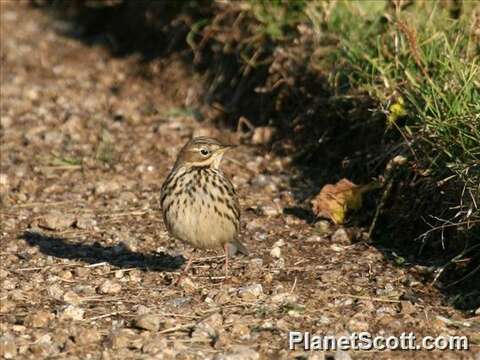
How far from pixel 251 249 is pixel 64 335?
1.84 metres

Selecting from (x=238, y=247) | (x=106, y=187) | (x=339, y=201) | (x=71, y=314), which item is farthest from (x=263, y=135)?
(x=71, y=314)

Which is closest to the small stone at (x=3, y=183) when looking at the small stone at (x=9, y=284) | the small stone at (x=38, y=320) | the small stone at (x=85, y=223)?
the small stone at (x=85, y=223)

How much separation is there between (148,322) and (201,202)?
0.89 m

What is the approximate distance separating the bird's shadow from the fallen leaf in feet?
3.51

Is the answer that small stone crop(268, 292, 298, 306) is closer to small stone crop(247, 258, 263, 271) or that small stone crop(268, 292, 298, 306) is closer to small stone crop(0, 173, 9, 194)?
small stone crop(247, 258, 263, 271)

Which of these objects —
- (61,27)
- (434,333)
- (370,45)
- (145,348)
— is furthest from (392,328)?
(61,27)

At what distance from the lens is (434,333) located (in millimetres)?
5531

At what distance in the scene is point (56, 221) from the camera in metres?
7.36

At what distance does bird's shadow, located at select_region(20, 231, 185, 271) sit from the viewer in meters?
6.71

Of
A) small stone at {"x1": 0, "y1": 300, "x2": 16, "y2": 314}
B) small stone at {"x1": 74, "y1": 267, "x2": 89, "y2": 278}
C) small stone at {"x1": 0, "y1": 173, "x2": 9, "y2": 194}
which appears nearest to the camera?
small stone at {"x1": 0, "y1": 300, "x2": 16, "y2": 314}

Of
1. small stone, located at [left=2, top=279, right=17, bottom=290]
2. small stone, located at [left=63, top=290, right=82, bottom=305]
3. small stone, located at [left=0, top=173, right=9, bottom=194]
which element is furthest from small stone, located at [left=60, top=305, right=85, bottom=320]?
small stone, located at [left=0, top=173, right=9, bottom=194]

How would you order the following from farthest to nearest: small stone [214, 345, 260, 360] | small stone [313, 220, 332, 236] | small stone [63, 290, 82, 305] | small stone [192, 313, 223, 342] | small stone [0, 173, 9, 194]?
small stone [0, 173, 9, 194]
small stone [313, 220, 332, 236]
small stone [63, 290, 82, 305]
small stone [192, 313, 223, 342]
small stone [214, 345, 260, 360]

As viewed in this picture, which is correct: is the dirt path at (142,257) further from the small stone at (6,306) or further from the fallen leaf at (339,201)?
the fallen leaf at (339,201)

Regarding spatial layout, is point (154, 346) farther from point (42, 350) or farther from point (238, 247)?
point (238, 247)
